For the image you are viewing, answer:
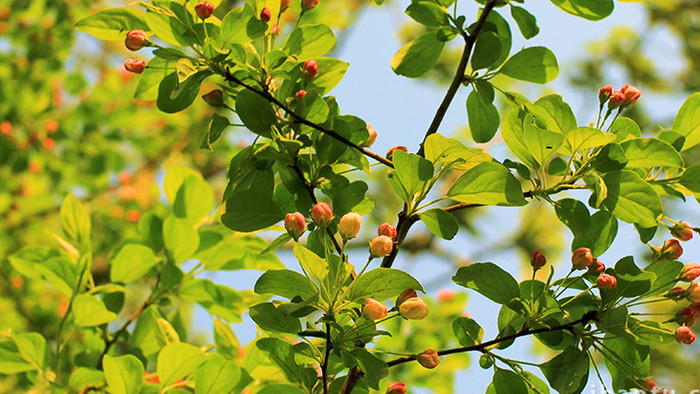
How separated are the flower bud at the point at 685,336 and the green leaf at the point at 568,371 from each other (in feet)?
0.28

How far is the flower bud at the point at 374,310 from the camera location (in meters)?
0.45

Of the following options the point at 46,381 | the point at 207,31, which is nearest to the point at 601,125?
the point at 207,31

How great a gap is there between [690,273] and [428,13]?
0.35 metres

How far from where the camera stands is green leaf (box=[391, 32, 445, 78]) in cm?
65

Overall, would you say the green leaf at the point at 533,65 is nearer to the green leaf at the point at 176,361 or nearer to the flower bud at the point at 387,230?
the flower bud at the point at 387,230

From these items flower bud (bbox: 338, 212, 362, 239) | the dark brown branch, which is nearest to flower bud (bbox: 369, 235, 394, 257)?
flower bud (bbox: 338, 212, 362, 239)

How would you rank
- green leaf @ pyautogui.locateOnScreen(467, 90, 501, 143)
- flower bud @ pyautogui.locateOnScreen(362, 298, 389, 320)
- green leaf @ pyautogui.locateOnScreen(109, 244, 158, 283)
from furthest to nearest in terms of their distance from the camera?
green leaf @ pyautogui.locateOnScreen(109, 244, 158, 283) < green leaf @ pyautogui.locateOnScreen(467, 90, 501, 143) < flower bud @ pyautogui.locateOnScreen(362, 298, 389, 320)

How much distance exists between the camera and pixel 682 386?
12.9ft

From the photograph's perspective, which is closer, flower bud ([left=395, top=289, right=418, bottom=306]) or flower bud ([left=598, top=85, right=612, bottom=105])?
flower bud ([left=395, top=289, right=418, bottom=306])

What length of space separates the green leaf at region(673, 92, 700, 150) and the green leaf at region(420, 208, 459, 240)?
248mm

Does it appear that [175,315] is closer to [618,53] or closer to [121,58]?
[121,58]

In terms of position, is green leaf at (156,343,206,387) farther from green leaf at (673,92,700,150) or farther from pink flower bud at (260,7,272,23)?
green leaf at (673,92,700,150)

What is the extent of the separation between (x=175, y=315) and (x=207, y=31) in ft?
1.48

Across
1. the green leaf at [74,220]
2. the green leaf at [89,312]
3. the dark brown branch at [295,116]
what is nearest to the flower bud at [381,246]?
the dark brown branch at [295,116]
